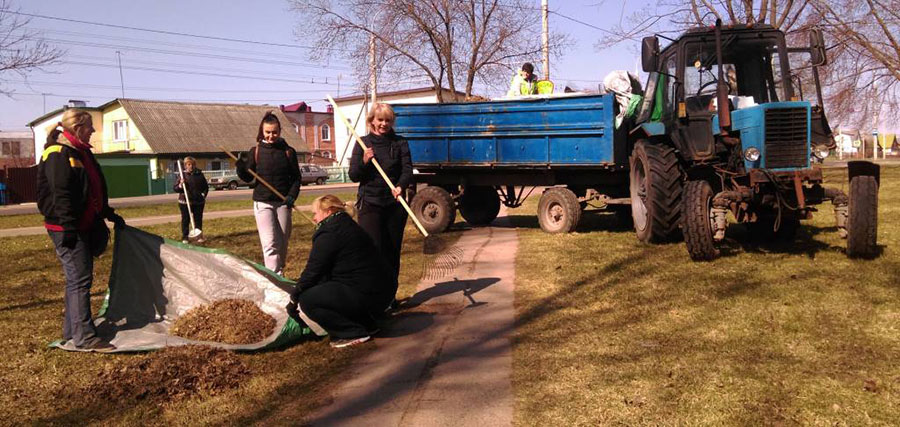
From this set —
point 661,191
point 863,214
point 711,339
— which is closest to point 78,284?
point 711,339

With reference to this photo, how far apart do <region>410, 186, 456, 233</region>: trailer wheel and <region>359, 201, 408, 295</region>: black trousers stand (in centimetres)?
630

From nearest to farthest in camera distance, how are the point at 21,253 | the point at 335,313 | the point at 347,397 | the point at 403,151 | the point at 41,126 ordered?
the point at 347,397
the point at 335,313
the point at 403,151
the point at 21,253
the point at 41,126

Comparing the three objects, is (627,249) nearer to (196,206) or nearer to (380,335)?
(380,335)

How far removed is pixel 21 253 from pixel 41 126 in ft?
165

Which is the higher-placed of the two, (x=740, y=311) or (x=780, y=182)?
(x=780, y=182)

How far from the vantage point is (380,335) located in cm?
596

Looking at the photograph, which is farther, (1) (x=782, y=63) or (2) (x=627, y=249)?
(2) (x=627, y=249)

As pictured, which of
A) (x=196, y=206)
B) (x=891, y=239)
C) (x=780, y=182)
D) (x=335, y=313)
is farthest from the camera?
(x=196, y=206)

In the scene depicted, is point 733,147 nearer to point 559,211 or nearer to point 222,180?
point 559,211

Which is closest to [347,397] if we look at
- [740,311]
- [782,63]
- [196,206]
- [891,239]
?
[740,311]

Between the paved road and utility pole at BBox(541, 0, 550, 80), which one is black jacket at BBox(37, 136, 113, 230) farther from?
the paved road

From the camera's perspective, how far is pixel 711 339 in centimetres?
530

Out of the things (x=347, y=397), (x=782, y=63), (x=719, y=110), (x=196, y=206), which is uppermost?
(x=782, y=63)

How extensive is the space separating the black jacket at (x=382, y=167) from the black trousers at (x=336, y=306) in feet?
3.32
